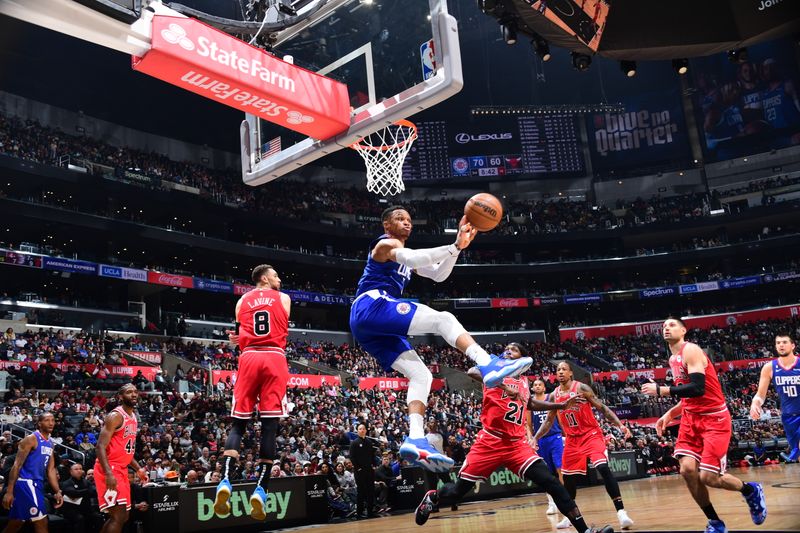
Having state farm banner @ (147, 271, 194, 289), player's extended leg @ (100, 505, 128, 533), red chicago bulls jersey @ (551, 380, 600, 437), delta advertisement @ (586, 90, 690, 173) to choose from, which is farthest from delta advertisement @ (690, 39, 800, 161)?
player's extended leg @ (100, 505, 128, 533)

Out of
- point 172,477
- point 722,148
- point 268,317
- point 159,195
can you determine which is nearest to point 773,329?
point 722,148

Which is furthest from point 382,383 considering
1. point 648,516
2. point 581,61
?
point 648,516

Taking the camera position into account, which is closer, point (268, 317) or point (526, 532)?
point (268, 317)

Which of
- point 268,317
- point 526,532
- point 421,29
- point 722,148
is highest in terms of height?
point 722,148

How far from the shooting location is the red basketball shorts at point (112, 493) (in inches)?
289

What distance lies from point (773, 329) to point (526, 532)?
36843mm

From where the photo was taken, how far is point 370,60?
782cm

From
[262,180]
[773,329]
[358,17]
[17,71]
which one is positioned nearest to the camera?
[358,17]

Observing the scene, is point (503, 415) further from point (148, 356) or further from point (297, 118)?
point (148, 356)

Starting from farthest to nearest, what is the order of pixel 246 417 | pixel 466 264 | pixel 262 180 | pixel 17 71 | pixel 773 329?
pixel 466 264, pixel 773 329, pixel 17 71, pixel 262 180, pixel 246 417

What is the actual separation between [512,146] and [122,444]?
40.5 m

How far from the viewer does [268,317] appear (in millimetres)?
6285

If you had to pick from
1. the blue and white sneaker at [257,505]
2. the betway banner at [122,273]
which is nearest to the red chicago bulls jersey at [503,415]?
the blue and white sneaker at [257,505]

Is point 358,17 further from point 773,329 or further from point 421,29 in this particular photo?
point 773,329
